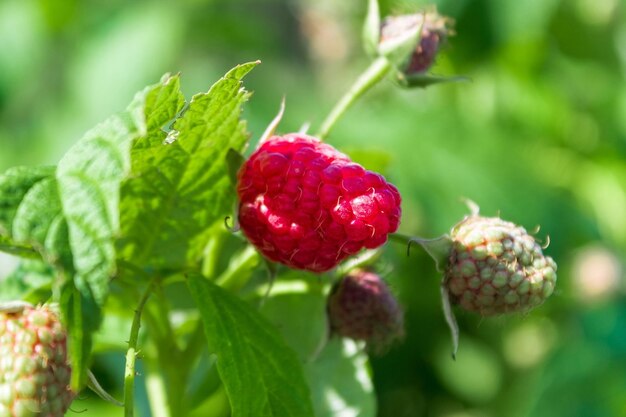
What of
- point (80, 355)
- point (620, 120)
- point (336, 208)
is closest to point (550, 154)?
point (620, 120)

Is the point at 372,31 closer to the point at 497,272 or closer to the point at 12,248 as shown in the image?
the point at 497,272

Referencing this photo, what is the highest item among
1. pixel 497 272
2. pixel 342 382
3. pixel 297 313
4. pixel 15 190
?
pixel 15 190

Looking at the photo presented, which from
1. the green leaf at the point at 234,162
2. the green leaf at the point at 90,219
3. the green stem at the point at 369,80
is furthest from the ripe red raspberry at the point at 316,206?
the green stem at the point at 369,80

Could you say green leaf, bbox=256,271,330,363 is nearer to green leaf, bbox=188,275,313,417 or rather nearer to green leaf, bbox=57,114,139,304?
green leaf, bbox=188,275,313,417

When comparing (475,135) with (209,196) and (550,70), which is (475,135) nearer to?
(550,70)

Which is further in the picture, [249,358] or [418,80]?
[418,80]

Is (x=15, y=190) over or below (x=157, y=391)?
over

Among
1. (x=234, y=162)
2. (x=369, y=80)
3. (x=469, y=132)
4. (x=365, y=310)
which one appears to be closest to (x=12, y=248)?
(x=234, y=162)

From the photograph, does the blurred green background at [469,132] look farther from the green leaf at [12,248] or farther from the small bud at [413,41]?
the green leaf at [12,248]
